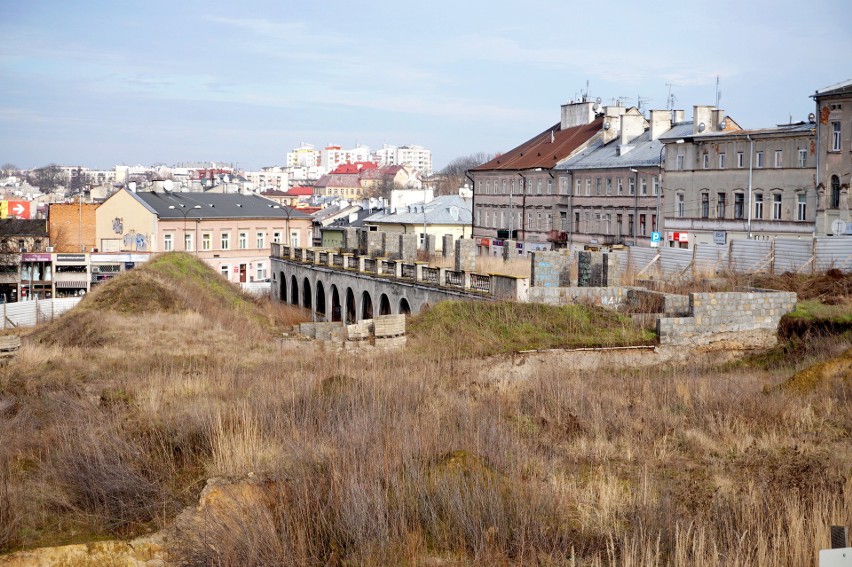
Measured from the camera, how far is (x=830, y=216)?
128ft

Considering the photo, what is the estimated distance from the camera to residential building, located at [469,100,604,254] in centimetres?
5941

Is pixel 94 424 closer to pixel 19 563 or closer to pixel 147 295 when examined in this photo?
pixel 19 563

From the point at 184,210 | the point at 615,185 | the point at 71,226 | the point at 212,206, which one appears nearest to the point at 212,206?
the point at 212,206

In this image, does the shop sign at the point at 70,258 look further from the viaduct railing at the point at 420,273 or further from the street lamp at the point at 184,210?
the viaduct railing at the point at 420,273

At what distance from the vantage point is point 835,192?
38750 mm

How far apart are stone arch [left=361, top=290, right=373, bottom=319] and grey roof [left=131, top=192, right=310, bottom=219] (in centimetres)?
2440

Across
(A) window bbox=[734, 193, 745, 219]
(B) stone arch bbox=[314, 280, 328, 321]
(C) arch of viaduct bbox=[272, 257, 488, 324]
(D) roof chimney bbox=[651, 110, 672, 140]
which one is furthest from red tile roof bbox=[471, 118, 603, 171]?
(B) stone arch bbox=[314, 280, 328, 321]

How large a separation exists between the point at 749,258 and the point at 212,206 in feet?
138

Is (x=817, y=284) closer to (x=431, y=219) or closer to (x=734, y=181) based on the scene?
(x=734, y=181)

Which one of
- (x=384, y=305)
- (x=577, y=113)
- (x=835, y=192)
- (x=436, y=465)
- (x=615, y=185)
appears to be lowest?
(x=384, y=305)

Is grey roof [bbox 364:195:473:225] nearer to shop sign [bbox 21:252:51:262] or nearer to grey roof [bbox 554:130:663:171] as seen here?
grey roof [bbox 554:130:663:171]

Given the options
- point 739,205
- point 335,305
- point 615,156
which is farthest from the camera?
point 615,156

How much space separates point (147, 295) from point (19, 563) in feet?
81.9

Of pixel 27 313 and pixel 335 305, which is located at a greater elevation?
pixel 27 313
